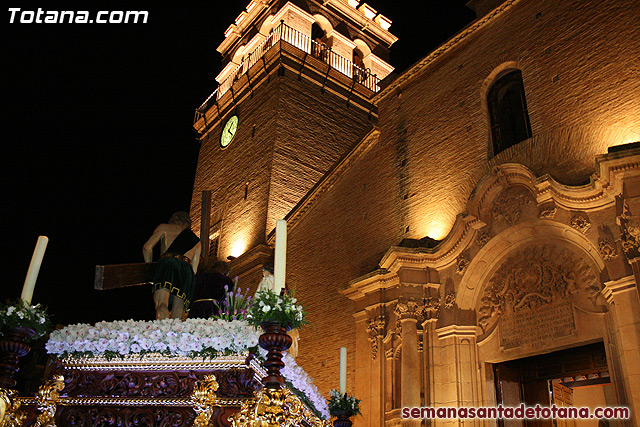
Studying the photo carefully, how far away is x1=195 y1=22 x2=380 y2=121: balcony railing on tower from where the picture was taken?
23812mm

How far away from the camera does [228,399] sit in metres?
4.01

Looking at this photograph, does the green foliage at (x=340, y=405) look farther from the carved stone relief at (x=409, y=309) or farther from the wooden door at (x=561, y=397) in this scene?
the wooden door at (x=561, y=397)

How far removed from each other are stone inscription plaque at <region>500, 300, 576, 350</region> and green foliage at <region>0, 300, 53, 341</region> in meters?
8.25

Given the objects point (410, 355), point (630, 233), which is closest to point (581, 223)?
point (630, 233)

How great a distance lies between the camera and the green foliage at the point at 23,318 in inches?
192

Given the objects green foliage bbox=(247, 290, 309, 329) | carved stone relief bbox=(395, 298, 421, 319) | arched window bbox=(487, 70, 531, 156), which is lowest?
green foliage bbox=(247, 290, 309, 329)

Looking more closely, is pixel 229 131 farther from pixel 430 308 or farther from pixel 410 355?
pixel 410 355

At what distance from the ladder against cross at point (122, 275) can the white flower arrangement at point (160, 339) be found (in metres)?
0.89

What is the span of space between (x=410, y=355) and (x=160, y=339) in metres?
8.17

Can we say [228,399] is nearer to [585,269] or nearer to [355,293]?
[585,269]

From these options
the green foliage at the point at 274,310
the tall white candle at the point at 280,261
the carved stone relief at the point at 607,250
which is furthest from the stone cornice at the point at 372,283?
the green foliage at the point at 274,310

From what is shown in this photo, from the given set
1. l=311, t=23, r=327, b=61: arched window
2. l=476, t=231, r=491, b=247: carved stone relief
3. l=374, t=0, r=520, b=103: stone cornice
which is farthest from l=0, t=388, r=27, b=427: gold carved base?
l=311, t=23, r=327, b=61: arched window

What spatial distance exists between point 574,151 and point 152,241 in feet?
27.4

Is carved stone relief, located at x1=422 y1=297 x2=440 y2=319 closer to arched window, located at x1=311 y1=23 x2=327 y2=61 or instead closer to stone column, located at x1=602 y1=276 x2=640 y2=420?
stone column, located at x1=602 y1=276 x2=640 y2=420
